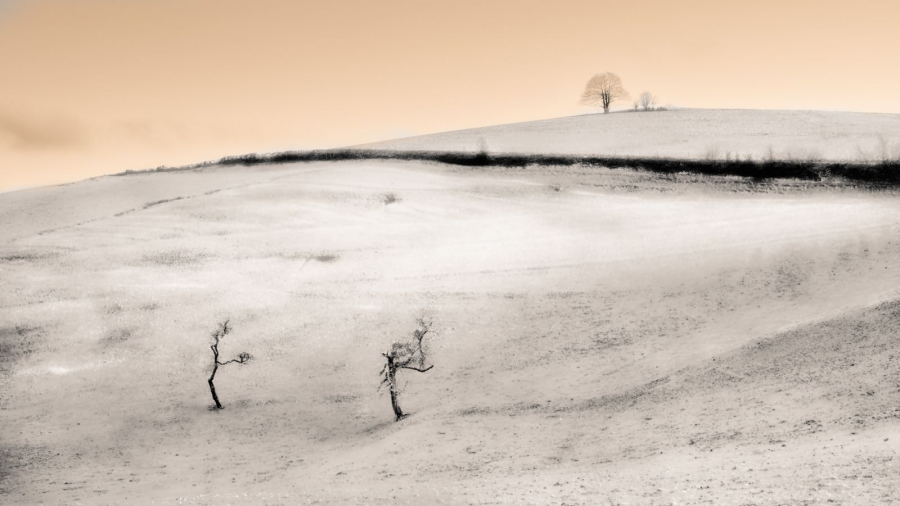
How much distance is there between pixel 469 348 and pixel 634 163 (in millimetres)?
30142

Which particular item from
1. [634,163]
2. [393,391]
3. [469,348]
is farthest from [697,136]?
[393,391]

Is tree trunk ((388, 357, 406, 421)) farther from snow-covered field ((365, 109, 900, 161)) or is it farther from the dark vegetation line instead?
snow-covered field ((365, 109, 900, 161))

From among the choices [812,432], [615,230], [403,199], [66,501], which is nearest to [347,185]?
[403,199]

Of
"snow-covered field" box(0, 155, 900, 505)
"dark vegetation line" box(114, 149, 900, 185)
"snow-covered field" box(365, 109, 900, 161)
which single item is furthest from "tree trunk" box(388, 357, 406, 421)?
"snow-covered field" box(365, 109, 900, 161)

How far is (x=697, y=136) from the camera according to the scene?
65625 millimetres

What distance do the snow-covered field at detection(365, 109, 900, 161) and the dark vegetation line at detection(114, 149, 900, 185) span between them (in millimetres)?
1681

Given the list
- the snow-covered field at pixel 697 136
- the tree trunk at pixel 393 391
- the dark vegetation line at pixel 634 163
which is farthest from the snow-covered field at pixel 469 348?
the snow-covered field at pixel 697 136

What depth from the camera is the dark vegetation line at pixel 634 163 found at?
48088mm

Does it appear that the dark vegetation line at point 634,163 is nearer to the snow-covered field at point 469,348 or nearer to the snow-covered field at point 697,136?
the snow-covered field at point 697,136

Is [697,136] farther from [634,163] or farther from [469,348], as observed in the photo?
[469,348]

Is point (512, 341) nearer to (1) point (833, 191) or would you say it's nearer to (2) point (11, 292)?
(2) point (11, 292)

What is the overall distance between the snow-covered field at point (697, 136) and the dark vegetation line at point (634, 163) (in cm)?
168

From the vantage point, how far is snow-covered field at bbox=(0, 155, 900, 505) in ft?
63.1

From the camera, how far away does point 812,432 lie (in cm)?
1883
